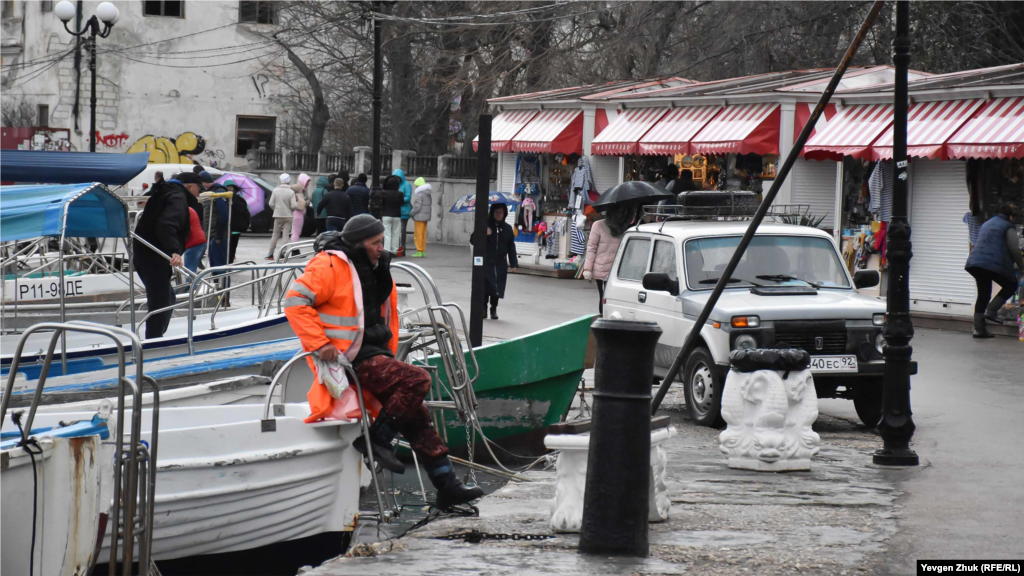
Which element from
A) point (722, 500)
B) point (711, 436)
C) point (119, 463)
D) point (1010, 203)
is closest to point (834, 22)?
point (1010, 203)

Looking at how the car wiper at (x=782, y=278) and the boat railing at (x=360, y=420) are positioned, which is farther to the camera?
the car wiper at (x=782, y=278)

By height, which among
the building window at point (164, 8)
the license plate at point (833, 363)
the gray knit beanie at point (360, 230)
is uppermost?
the building window at point (164, 8)

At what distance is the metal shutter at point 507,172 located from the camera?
→ 2705cm

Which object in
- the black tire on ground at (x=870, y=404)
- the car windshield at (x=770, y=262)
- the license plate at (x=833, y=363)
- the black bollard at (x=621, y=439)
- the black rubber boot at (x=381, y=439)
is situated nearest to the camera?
the black bollard at (x=621, y=439)

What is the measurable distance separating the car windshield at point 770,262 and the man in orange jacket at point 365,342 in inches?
174

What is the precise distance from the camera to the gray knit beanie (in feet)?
23.8

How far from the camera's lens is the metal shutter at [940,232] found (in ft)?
60.6

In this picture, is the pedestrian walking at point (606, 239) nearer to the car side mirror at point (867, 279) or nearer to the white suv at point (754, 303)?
the white suv at point (754, 303)

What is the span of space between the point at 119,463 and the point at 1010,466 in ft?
20.3

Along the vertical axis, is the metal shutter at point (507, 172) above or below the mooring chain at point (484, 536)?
above

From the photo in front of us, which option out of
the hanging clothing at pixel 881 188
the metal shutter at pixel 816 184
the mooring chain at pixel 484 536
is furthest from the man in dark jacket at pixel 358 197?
the mooring chain at pixel 484 536

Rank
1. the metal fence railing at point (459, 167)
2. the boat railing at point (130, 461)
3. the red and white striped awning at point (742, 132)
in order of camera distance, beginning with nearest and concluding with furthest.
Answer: the boat railing at point (130, 461)
the red and white striped awning at point (742, 132)
the metal fence railing at point (459, 167)

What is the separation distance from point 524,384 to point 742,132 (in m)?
12.1

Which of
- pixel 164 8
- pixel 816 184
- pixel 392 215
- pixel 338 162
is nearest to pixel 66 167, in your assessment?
pixel 816 184
